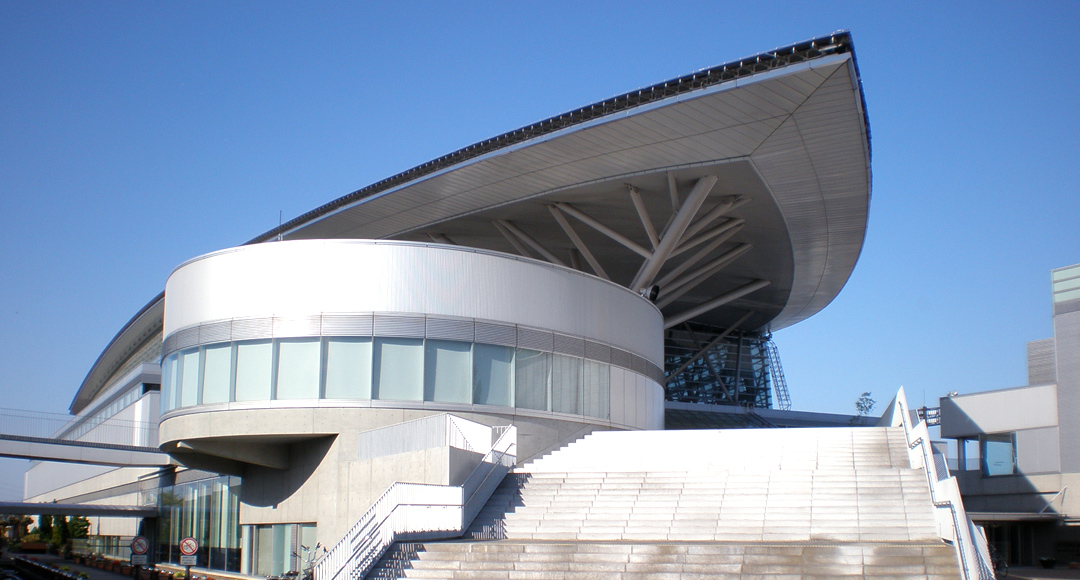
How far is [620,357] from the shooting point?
96.8 feet

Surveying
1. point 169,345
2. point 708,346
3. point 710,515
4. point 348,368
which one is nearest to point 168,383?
point 169,345

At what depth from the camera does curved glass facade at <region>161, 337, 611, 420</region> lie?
80.6 feet

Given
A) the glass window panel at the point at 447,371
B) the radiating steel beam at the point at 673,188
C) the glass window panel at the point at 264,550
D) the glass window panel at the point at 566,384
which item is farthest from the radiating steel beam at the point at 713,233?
the glass window panel at the point at 264,550

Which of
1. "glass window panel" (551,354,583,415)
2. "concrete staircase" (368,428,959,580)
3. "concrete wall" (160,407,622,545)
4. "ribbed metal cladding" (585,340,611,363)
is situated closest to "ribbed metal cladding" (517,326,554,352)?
"glass window panel" (551,354,583,415)

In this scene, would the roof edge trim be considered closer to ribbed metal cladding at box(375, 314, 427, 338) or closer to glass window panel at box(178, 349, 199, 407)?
ribbed metal cladding at box(375, 314, 427, 338)

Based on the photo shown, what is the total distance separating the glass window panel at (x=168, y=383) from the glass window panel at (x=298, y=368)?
4219 mm

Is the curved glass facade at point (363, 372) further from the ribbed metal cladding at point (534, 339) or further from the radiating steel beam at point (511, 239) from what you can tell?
the radiating steel beam at point (511, 239)

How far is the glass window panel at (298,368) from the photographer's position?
24469 millimetres

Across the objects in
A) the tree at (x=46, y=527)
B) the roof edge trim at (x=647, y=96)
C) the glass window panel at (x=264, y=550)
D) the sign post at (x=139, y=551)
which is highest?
the roof edge trim at (x=647, y=96)

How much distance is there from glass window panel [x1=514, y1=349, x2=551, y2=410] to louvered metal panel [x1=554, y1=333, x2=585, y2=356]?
465 millimetres

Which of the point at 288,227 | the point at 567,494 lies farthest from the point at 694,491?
the point at 288,227

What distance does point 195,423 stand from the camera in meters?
25.5

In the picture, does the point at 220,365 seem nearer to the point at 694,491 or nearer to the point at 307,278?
the point at 307,278

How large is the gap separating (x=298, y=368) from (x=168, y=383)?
207 inches
